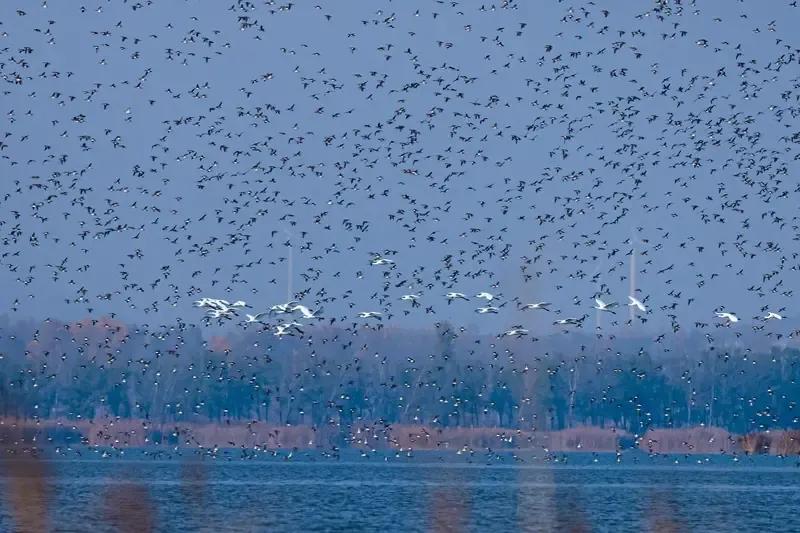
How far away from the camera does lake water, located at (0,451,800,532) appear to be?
66438mm

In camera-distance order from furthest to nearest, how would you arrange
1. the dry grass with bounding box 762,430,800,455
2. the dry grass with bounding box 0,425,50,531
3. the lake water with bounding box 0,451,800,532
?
the dry grass with bounding box 762,430,800,455, the lake water with bounding box 0,451,800,532, the dry grass with bounding box 0,425,50,531

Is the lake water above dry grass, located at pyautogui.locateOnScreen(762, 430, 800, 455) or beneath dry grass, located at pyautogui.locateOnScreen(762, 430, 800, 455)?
beneath

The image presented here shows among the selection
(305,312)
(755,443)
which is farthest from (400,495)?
(755,443)

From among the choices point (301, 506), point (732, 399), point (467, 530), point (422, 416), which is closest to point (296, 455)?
point (422, 416)

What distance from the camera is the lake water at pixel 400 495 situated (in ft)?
218

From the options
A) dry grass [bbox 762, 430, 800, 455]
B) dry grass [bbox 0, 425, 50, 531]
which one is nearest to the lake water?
dry grass [bbox 0, 425, 50, 531]

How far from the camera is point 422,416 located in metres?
185

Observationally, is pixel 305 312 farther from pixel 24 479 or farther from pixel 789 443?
pixel 789 443

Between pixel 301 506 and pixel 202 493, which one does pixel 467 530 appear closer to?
pixel 301 506

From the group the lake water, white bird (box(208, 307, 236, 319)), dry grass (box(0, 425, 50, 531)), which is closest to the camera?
dry grass (box(0, 425, 50, 531))

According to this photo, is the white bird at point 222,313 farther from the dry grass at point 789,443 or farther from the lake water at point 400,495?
the dry grass at point 789,443

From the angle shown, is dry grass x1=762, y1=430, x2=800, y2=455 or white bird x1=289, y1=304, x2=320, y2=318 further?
dry grass x1=762, y1=430, x2=800, y2=455

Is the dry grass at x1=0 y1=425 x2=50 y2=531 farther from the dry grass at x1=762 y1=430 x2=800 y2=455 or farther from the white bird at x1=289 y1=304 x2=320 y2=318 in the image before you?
the dry grass at x1=762 y1=430 x2=800 y2=455

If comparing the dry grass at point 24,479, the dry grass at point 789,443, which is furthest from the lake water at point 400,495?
the dry grass at point 789,443
